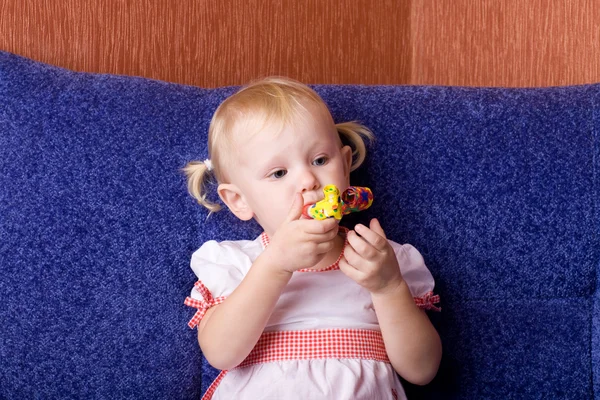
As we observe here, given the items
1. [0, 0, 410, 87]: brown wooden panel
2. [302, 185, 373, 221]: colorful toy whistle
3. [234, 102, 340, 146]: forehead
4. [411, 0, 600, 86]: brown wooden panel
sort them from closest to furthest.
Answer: [302, 185, 373, 221]: colorful toy whistle < [234, 102, 340, 146]: forehead < [0, 0, 410, 87]: brown wooden panel < [411, 0, 600, 86]: brown wooden panel

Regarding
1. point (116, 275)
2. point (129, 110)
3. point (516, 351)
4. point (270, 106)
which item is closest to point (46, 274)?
point (116, 275)

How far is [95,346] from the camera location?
1.27 meters

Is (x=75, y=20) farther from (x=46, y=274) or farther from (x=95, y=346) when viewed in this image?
(x=95, y=346)

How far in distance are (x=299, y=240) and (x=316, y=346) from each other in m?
0.21


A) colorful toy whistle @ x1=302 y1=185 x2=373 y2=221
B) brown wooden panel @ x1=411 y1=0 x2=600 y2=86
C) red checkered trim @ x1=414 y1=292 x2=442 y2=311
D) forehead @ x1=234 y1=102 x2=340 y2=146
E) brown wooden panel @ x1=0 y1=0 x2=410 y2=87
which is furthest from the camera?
brown wooden panel @ x1=411 y1=0 x2=600 y2=86

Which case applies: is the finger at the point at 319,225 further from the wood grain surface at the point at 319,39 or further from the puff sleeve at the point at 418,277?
the wood grain surface at the point at 319,39

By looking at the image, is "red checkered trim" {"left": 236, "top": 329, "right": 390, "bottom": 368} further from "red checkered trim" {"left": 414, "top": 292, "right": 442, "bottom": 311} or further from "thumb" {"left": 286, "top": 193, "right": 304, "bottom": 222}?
"thumb" {"left": 286, "top": 193, "right": 304, "bottom": 222}

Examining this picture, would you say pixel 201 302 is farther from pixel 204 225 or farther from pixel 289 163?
pixel 289 163

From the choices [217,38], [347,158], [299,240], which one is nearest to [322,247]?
[299,240]

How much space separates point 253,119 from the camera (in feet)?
3.95

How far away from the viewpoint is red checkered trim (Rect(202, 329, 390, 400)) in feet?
3.93

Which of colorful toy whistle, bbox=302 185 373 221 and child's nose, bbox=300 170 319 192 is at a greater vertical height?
child's nose, bbox=300 170 319 192

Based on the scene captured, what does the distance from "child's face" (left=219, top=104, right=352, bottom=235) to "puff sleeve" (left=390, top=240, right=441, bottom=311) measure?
0.20 meters

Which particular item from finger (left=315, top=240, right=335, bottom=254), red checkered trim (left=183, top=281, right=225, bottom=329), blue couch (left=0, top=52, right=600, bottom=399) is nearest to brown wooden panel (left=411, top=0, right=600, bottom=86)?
blue couch (left=0, top=52, right=600, bottom=399)
